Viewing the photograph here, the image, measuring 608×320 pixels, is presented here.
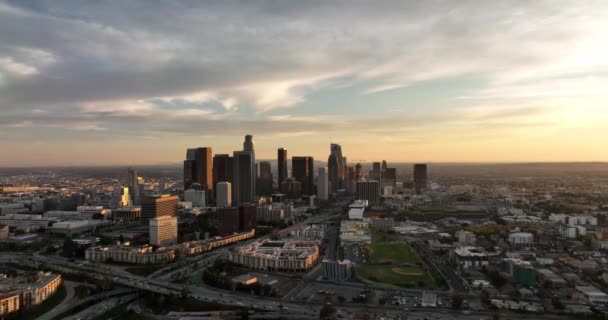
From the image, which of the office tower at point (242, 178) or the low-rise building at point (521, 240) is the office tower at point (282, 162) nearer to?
the office tower at point (242, 178)

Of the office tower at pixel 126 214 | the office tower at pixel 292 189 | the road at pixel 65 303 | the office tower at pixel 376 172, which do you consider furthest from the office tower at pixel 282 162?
the road at pixel 65 303

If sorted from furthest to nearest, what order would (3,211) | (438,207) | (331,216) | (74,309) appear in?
(438,207) < (331,216) < (3,211) < (74,309)

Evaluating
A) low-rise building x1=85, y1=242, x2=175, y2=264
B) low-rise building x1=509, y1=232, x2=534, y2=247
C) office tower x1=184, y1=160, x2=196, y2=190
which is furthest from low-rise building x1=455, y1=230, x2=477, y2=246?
office tower x1=184, y1=160, x2=196, y2=190

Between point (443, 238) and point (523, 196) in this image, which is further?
point (523, 196)

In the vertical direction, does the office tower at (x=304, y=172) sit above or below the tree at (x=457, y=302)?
above

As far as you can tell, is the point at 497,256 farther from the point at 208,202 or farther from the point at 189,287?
the point at 208,202

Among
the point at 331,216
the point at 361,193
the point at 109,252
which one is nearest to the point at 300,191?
the point at 361,193
